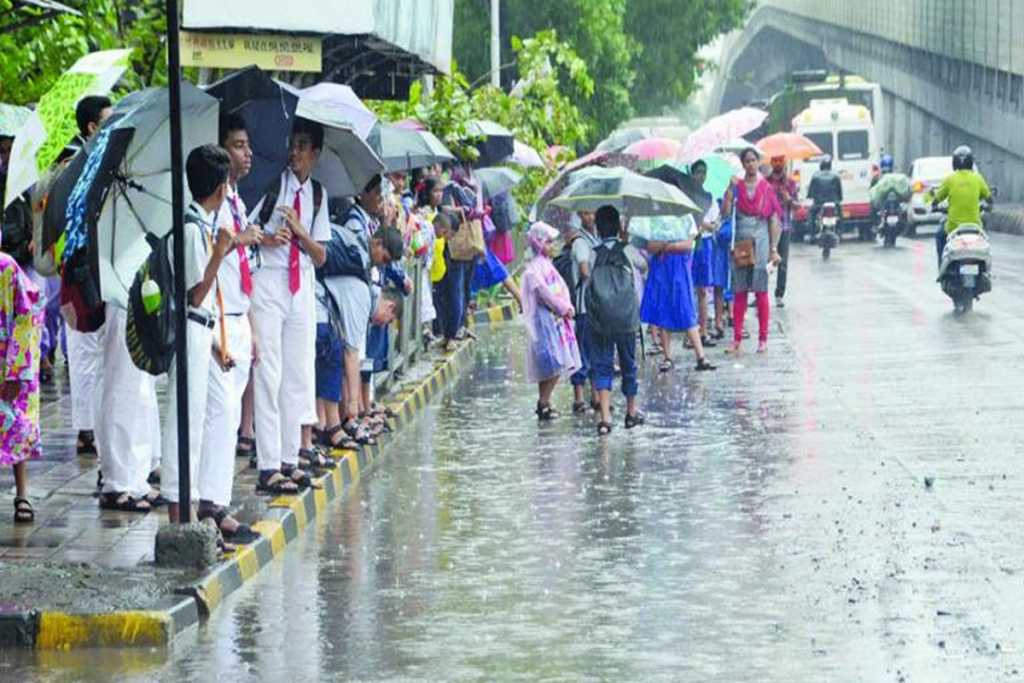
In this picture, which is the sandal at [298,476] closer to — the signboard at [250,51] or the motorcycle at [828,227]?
the signboard at [250,51]

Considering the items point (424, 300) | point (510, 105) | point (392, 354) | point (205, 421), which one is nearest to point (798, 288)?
point (510, 105)

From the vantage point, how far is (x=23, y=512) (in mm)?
12469

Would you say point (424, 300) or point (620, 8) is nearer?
point (424, 300)

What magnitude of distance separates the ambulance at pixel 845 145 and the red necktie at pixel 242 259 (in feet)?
131

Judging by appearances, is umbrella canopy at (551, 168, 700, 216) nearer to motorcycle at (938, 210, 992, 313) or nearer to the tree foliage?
motorcycle at (938, 210, 992, 313)

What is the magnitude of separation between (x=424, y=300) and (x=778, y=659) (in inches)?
506

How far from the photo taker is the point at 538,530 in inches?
511

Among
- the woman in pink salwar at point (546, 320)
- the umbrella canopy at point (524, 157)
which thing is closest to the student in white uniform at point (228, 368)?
the woman in pink salwar at point (546, 320)

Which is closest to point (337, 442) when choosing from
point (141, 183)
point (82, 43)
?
point (141, 183)

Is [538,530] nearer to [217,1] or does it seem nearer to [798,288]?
[217,1]

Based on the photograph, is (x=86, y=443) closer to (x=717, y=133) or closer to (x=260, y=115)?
(x=260, y=115)

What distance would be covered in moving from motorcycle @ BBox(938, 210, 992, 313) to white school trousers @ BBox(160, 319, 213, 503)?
1653cm

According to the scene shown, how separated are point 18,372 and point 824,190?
33.8m

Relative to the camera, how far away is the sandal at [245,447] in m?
15.3
